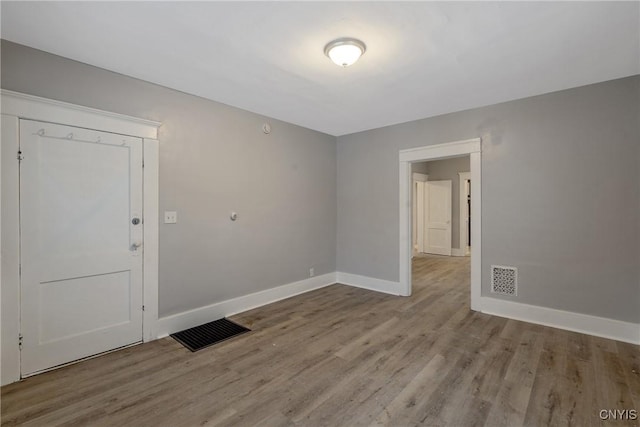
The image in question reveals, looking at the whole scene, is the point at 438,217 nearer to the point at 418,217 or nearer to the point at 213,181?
the point at 418,217

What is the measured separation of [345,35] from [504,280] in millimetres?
3342

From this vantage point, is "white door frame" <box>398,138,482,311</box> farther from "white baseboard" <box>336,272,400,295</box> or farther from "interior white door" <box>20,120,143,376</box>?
"interior white door" <box>20,120,143,376</box>

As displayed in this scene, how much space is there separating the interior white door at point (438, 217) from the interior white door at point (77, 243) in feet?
23.8

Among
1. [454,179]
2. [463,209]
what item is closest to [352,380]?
[463,209]

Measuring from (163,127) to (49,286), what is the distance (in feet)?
5.84

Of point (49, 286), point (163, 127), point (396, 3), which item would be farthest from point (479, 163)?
point (49, 286)

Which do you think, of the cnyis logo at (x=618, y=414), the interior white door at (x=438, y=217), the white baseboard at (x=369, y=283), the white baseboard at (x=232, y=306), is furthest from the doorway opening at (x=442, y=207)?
the cnyis logo at (x=618, y=414)

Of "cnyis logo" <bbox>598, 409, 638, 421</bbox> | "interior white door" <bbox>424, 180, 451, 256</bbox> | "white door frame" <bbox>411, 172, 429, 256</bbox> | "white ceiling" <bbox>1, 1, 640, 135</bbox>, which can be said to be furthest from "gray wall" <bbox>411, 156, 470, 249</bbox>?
"cnyis logo" <bbox>598, 409, 638, 421</bbox>

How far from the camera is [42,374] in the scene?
2322 millimetres

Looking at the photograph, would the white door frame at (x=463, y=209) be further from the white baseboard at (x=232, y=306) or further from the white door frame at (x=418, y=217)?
the white baseboard at (x=232, y=306)

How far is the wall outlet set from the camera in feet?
10.0

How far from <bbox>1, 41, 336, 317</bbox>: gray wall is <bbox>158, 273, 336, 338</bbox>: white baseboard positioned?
8 cm

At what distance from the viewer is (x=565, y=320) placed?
3.14 metres

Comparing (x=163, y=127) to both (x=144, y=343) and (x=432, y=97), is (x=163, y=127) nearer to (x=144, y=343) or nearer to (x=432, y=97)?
(x=144, y=343)
